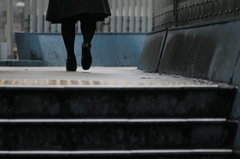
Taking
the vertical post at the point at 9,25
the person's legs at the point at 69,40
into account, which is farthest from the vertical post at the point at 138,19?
the person's legs at the point at 69,40

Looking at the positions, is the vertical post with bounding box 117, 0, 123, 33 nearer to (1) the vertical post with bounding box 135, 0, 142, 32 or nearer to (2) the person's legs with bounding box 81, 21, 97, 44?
(1) the vertical post with bounding box 135, 0, 142, 32

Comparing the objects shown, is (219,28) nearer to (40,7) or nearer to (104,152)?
(104,152)

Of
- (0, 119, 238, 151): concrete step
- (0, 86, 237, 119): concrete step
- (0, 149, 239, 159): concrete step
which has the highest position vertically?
(0, 86, 237, 119): concrete step

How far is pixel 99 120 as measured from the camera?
7.51 feet

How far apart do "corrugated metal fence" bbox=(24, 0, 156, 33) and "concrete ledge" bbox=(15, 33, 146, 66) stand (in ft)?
1.30

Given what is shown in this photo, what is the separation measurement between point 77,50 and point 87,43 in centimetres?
446

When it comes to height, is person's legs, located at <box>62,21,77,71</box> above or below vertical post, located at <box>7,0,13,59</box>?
above

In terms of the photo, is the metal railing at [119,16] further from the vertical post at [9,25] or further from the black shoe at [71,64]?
the black shoe at [71,64]

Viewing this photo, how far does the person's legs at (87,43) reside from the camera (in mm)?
4449

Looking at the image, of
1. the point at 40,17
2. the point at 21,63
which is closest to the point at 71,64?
the point at 21,63

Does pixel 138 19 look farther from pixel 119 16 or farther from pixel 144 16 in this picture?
pixel 119 16

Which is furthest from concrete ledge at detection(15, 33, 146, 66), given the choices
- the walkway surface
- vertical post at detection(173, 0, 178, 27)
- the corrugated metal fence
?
the walkway surface

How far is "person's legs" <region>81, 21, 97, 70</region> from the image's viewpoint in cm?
445

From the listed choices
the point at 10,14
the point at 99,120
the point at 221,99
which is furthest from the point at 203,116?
the point at 10,14
